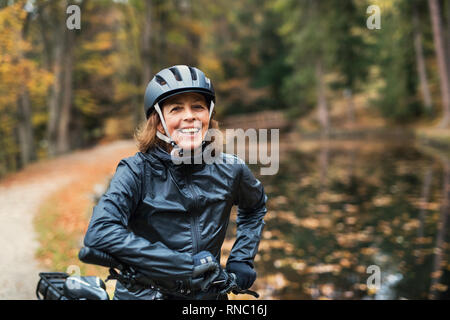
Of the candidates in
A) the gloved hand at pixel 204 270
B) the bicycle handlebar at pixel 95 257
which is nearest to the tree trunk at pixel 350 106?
the gloved hand at pixel 204 270

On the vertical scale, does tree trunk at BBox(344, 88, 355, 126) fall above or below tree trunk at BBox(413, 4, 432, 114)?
below

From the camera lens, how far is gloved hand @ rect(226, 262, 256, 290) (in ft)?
7.93

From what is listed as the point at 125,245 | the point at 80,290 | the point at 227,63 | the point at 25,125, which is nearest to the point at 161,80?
the point at 125,245

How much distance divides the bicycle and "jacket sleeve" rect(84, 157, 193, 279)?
0.04 m

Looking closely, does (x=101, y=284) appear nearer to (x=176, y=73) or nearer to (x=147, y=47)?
(x=176, y=73)

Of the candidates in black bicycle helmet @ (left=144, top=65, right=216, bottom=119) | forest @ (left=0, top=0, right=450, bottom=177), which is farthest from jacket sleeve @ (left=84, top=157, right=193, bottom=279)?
forest @ (left=0, top=0, right=450, bottom=177)

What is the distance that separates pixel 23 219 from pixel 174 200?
830 cm

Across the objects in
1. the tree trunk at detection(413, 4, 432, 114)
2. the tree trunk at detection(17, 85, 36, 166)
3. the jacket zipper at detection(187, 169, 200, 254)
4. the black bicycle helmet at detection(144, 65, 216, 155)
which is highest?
the tree trunk at detection(413, 4, 432, 114)

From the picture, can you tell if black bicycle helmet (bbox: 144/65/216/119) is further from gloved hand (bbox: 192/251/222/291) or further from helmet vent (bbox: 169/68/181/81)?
gloved hand (bbox: 192/251/222/291)

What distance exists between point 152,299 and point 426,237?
689 centimetres

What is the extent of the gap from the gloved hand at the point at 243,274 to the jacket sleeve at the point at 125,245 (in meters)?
0.53

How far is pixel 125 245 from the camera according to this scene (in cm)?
192
